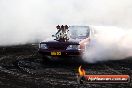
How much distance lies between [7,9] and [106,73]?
13.6 metres

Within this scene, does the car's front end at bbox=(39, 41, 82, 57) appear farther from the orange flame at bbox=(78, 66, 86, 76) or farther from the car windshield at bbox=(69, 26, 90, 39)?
the car windshield at bbox=(69, 26, 90, 39)

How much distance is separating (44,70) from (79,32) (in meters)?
3.02

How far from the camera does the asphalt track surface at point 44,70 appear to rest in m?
9.16

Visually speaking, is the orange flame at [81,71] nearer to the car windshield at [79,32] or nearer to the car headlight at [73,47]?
the car headlight at [73,47]

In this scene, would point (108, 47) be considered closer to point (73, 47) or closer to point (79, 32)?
point (79, 32)

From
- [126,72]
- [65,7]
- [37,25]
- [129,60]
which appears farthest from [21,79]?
[65,7]

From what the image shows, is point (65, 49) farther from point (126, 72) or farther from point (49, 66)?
point (126, 72)

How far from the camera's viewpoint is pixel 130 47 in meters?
13.7

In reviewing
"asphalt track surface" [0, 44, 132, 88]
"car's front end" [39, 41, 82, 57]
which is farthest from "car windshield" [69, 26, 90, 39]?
"car's front end" [39, 41, 82, 57]

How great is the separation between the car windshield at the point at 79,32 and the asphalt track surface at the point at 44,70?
842 millimetres

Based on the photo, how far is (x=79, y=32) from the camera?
13.8 meters

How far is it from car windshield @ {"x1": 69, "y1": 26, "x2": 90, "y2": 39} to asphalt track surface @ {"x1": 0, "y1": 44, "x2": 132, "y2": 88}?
0.84 m

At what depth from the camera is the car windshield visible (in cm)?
1333

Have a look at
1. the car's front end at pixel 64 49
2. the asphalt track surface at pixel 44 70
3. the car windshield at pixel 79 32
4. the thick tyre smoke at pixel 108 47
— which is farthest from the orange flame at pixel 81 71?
the car windshield at pixel 79 32
